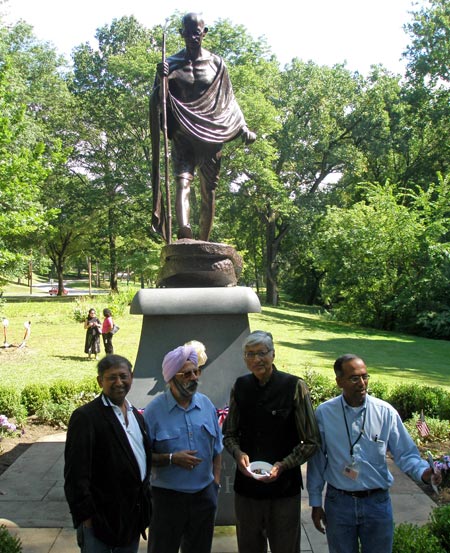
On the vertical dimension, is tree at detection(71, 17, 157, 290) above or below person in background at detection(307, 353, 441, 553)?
above

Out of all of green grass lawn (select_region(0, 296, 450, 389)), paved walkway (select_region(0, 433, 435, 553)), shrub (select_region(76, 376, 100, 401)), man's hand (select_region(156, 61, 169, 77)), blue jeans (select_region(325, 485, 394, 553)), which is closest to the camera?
blue jeans (select_region(325, 485, 394, 553))

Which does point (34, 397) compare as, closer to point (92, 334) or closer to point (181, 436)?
point (92, 334)

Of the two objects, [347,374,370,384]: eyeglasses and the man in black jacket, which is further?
[347,374,370,384]: eyeglasses

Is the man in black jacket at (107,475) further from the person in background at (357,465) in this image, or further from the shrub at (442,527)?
the shrub at (442,527)

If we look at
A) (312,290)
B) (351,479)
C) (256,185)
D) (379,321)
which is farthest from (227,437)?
(312,290)

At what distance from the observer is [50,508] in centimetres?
527

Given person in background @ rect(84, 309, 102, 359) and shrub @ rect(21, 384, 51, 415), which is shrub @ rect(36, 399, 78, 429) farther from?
person in background @ rect(84, 309, 102, 359)

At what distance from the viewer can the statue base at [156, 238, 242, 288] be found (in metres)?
5.75

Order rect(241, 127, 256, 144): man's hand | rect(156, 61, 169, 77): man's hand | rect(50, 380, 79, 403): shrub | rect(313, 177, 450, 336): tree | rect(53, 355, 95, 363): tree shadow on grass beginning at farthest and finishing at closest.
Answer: rect(313, 177, 450, 336): tree, rect(53, 355, 95, 363): tree shadow on grass, rect(50, 380, 79, 403): shrub, rect(241, 127, 256, 144): man's hand, rect(156, 61, 169, 77): man's hand

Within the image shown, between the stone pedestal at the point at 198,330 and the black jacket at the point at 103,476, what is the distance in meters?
2.25

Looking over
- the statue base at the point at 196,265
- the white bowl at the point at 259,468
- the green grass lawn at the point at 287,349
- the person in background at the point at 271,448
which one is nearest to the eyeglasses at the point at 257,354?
the person in background at the point at 271,448

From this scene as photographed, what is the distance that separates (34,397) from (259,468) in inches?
263

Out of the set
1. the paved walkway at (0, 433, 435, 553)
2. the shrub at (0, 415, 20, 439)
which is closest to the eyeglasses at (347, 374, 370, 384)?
the paved walkway at (0, 433, 435, 553)

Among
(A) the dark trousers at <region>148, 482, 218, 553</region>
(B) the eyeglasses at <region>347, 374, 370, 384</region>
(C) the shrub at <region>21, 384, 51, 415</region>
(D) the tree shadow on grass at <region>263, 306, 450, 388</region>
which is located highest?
(B) the eyeglasses at <region>347, 374, 370, 384</region>
